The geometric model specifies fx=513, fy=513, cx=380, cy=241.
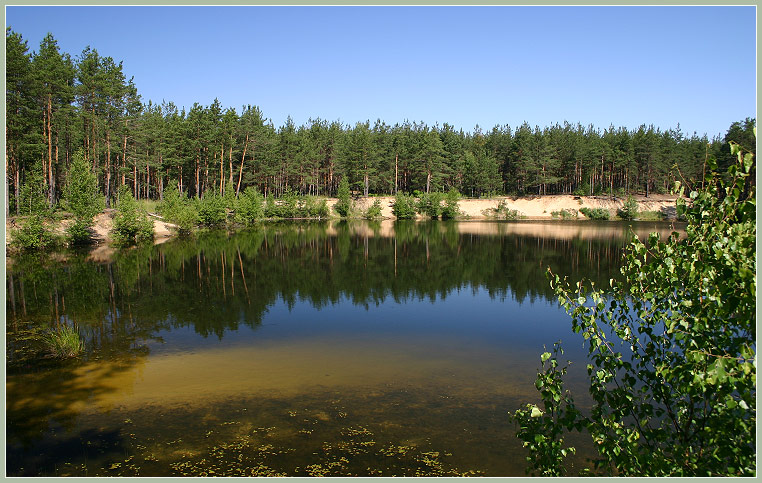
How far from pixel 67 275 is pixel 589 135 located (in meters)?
97.0

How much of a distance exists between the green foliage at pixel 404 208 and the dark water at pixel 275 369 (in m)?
51.2

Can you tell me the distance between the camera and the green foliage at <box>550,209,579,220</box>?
83375mm

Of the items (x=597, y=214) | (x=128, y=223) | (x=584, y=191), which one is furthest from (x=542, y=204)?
(x=128, y=223)

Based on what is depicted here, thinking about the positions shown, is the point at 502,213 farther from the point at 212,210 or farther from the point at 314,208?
the point at 212,210

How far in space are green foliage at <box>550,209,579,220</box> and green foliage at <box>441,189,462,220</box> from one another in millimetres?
15578

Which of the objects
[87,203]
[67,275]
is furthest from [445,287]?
[87,203]

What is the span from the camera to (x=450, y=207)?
8206 centimetres

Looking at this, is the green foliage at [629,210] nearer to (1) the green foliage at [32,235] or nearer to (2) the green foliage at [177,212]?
(2) the green foliage at [177,212]

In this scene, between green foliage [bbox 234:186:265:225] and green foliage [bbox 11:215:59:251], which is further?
green foliage [bbox 234:186:265:225]

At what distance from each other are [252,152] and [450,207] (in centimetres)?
3198

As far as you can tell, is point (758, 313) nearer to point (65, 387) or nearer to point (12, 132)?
point (65, 387)

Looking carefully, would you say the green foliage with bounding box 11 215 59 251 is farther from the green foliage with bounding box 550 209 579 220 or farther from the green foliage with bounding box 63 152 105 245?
the green foliage with bounding box 550 209 579 220

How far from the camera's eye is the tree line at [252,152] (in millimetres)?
44781

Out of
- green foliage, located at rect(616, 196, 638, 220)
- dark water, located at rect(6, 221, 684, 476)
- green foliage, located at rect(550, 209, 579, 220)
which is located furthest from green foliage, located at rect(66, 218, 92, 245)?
green foliage, located at rect(616, 196, 638, 220)
